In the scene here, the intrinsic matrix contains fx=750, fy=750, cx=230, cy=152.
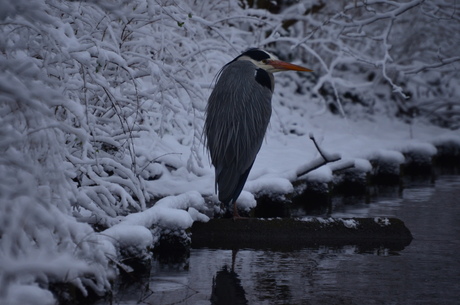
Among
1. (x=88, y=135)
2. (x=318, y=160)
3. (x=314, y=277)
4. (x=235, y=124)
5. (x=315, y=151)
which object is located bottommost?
(x=314, y=277)

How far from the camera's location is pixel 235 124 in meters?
5.75

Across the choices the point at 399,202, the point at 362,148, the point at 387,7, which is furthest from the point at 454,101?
the point at 399,202

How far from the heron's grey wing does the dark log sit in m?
0.25

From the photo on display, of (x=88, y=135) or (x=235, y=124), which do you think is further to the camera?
(x=235, y=124)

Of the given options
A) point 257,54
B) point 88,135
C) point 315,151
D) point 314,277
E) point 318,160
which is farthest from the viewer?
point 315,151

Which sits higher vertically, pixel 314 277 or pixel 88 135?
pixel 88 135

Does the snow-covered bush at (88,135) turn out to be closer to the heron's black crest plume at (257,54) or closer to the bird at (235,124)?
the bird at (235,124)

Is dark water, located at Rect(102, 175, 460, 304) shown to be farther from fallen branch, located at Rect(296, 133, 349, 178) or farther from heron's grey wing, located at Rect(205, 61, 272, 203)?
fallen branch, located at Rect(296, 133, 349, 178)

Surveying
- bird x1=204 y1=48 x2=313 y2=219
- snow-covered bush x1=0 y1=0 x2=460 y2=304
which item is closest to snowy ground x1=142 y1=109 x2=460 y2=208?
snow-covered bush x1=0 y1=0 x2=460 y2=304

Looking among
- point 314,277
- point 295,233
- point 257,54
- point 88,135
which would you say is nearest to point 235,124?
A: point 257,54

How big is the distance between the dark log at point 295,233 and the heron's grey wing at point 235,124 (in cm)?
25

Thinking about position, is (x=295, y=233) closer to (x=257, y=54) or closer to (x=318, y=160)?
(x=318, y=160)

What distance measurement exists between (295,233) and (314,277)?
0.90 m

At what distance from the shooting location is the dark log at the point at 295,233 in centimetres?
556
